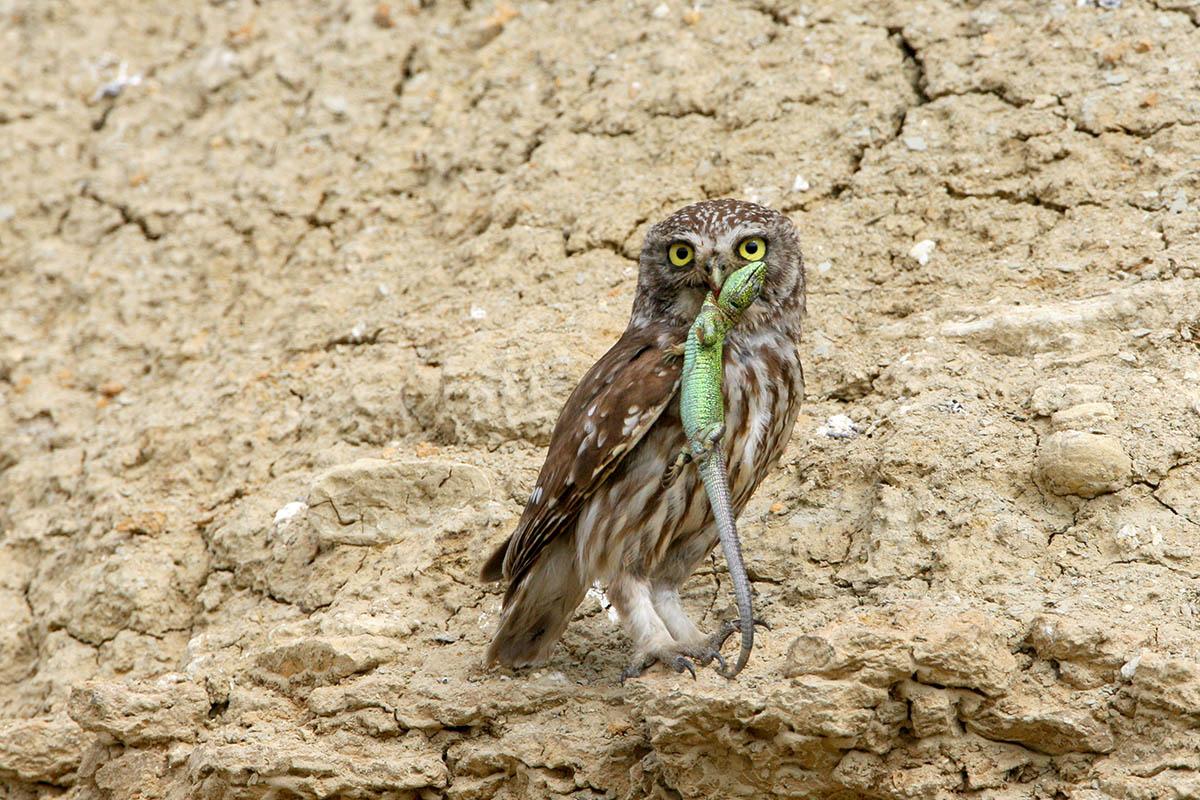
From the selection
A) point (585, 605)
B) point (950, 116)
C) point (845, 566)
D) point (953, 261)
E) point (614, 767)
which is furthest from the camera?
point (950, 116)

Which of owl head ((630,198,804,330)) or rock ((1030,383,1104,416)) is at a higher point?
owl head ((630,198,804,330))

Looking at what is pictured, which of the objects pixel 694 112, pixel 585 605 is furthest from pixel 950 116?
pixel 585 605

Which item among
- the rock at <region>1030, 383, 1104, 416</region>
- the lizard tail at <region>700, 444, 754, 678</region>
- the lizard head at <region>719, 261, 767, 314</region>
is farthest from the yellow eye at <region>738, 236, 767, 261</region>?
the rock at <region>1030, 383, 1104, 416</region>

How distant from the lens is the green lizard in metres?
3.47

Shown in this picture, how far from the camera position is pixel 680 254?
4086mm

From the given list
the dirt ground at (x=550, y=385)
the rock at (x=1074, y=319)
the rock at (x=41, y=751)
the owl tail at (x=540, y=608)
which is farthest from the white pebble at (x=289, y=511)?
the rock at (x=1074, y=319)

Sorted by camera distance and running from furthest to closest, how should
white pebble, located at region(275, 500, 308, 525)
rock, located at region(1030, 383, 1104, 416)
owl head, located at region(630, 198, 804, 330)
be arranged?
white pebble, located at region(275, 500, 308, 525)
owl head, located at region(630, 198, 804, 330)
rock, located at region(1030, 383, 1104, 416)

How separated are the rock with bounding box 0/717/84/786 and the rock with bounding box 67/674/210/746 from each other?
0.19m

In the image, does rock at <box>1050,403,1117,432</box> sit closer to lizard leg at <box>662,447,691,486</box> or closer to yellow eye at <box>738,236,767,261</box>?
yellow eye at <box>738,236,767,261</box>

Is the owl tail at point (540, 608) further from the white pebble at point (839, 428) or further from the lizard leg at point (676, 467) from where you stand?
the white pebble at point (839, 428)

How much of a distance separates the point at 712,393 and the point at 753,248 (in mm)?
622

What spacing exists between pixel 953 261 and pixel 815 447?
3.15ft

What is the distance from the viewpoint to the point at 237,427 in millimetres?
5125

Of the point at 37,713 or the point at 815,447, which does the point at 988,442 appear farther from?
the point at 37,713
